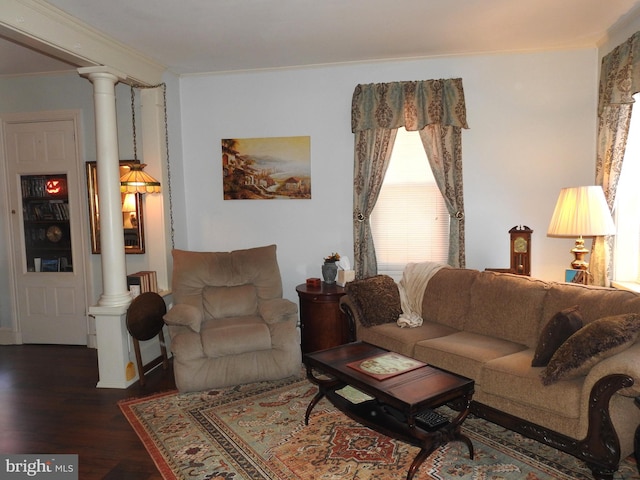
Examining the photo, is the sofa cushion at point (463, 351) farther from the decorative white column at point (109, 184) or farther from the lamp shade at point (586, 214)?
the decorative white column at point (109, 184)

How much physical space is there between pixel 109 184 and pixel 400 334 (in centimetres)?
267

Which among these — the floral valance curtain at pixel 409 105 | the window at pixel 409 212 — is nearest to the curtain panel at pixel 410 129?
the floral valance curtain at pixel 409 105

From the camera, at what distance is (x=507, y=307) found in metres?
3.38

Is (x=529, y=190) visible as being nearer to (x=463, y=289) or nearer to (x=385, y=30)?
(x=463, y=289)

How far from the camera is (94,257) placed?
4.80 metres

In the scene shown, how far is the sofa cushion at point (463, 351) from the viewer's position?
9.76 ft

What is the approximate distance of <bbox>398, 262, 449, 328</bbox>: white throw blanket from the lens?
385cm

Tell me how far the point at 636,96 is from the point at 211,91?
3853mm

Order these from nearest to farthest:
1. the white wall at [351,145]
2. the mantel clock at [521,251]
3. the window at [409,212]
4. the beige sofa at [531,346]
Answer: the beige sofa at [531,346], the mantel clock at [521,251], the white wall at [351,145], the window at [409,212]

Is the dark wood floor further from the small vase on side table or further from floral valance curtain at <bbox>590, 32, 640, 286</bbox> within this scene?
floral valance curtain at <bbox>590, 32, 640, 286</bbox>

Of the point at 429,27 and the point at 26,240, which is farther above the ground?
the point at 429,27

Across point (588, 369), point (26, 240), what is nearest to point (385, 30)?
point (588, 369)

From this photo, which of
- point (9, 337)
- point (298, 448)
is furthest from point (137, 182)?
point (298, 448)

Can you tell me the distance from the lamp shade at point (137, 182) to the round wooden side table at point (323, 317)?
5.54 feet
